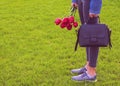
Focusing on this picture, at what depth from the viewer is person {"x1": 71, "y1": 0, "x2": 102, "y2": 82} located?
4238 mm

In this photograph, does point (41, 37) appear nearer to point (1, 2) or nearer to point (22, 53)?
point (22, 53)

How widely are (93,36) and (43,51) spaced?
77.8 inches

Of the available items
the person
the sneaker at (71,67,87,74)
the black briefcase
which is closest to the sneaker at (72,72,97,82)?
the person

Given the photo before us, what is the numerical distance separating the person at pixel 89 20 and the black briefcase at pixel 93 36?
138 millimetres

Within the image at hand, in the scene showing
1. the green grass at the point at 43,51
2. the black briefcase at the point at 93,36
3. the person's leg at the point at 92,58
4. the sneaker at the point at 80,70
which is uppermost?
the black briefcase at the point at 93,36

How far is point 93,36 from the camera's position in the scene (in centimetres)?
426

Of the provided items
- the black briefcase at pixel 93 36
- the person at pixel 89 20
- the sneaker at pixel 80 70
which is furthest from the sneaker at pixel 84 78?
the black briefcase at pixel 93 36

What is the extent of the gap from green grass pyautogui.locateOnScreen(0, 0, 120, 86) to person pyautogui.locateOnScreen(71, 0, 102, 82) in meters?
0.11

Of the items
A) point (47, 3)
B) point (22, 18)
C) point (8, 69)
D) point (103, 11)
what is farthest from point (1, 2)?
point (8, 69)

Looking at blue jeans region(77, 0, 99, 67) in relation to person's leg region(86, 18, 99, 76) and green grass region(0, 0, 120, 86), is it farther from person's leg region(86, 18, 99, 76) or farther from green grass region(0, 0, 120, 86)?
green grass region(0, 0, 120, 86)

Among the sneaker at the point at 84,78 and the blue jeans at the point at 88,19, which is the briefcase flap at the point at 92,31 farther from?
the sneaker at the point at 84,78

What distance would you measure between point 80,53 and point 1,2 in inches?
200

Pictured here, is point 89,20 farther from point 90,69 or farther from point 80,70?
point 80,70

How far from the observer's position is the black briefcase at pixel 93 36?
4250mm
